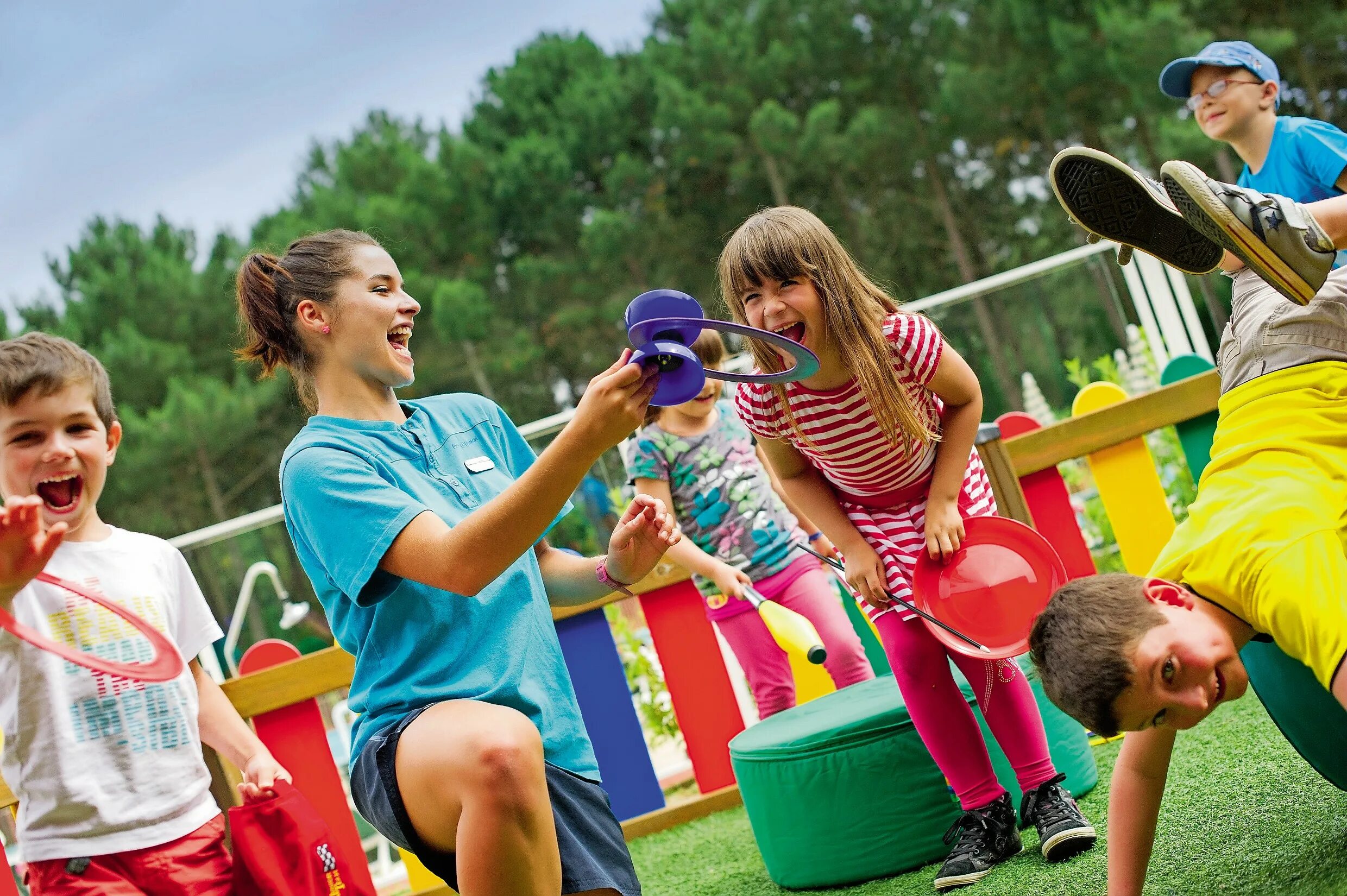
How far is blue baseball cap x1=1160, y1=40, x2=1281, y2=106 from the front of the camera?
3.75 metres

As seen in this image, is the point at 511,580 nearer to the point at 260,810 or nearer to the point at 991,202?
the point at 260,810

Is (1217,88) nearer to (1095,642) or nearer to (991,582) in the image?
(991,582)

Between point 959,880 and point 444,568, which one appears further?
point 959,880

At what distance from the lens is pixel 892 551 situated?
2686 millimetres

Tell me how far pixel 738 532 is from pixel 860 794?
3.73 ft

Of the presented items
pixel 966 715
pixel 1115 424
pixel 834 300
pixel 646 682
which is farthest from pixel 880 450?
pixel 646 682

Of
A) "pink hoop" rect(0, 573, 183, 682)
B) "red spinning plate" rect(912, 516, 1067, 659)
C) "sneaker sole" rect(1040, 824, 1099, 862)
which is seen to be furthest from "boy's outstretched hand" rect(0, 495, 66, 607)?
"sneaker sole" rect(1040, 824, 1099, 862)

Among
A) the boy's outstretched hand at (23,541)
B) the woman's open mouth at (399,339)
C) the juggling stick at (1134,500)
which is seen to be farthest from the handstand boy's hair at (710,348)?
the boy's outstretched hand at (23,541)

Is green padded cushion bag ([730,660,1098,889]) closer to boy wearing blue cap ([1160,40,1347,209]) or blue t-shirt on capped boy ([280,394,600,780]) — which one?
blue t-shirt on capped boy ([280,394,600,780])

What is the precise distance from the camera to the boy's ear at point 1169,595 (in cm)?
175

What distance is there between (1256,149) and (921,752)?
2.41m

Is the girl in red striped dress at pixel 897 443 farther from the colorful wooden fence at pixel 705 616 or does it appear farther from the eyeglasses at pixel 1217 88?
the eyeglasses at pixel 1217 88

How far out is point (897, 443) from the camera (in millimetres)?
2611

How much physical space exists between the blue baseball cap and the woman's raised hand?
2850 mm
